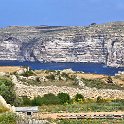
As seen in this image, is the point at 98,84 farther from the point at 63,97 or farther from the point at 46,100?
the point at 46,100

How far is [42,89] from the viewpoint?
51.2 meters

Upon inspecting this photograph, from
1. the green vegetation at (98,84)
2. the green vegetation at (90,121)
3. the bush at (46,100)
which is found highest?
the green vegetation at (98,84)

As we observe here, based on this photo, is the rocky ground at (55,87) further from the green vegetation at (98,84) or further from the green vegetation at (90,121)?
the green vegetation at (90,121)

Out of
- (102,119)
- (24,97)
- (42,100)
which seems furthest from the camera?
(24,97)

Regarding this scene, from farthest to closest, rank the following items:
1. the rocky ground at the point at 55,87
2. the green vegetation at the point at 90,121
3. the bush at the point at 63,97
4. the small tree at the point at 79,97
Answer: the rocky ground at the point at 55,87
the small tree at the point at 79,97
the bush at the point at 63,97
the green vegetation at the point at 90,121

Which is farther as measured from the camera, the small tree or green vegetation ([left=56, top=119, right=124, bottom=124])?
the small tree

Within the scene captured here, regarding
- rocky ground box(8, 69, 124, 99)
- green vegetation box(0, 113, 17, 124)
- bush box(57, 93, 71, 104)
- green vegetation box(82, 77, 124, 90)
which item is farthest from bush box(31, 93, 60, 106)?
green vegetation box(0, 113, 17, 124)


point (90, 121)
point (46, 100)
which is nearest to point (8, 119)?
point (90, 121)

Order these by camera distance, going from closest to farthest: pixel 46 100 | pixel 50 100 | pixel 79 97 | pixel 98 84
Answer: pixel 46 100 < pixel 50 100 < pixel 79 97 < pixel 98 84

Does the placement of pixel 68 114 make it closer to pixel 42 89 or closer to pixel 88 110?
pixel 88 110

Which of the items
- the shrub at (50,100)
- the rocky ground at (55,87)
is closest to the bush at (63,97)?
the shrub at (50,100)

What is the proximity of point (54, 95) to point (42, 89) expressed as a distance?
2.37m

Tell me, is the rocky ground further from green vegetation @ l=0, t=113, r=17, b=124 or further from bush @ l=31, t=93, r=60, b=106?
green vegetation @ l=0, t=113, r=17, b=124

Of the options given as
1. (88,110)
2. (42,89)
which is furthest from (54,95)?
(88,110)
